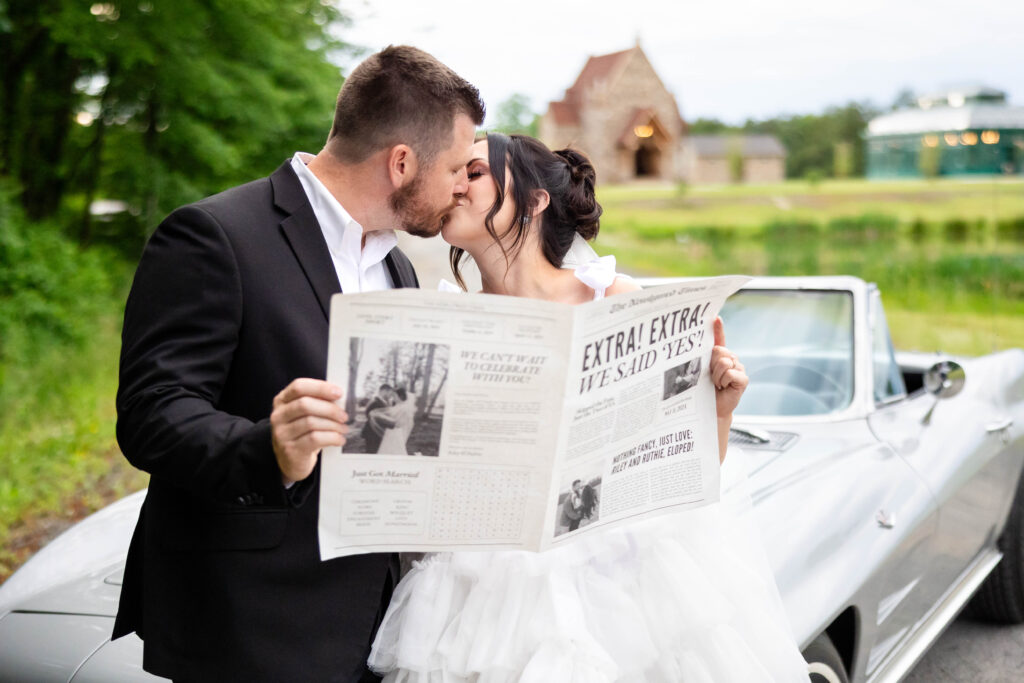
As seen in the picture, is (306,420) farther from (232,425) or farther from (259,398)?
(259,398)

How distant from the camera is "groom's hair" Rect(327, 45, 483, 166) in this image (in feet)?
5.57

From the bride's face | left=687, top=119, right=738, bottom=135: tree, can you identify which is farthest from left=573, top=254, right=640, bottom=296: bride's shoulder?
left=687, top=119, right=738, bottom=135: tree

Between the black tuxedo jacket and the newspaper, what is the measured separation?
167 millimetres

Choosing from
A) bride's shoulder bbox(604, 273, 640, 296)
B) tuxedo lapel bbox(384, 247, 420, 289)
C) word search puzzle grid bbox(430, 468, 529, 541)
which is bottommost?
word search puzzle grid bbox(430, 468, 529, 541)

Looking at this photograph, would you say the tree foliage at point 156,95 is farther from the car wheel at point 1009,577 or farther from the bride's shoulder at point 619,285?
the car wheel at point 1009,577

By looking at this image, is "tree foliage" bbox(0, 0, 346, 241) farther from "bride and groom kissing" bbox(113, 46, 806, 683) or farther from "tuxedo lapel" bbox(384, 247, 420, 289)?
"bride and groom kissing" bbox(113, 46, 806, 683)

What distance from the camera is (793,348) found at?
355 cm

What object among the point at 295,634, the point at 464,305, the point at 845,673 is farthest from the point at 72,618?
the point at 845,673

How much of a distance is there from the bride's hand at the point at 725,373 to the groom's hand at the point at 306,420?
86 centimetres

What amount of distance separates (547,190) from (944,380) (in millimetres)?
1970

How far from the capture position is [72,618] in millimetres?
2252

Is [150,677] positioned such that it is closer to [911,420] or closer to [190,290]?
[190,290]

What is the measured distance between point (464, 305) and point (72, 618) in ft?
5.11

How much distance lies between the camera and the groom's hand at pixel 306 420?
1.32 m
